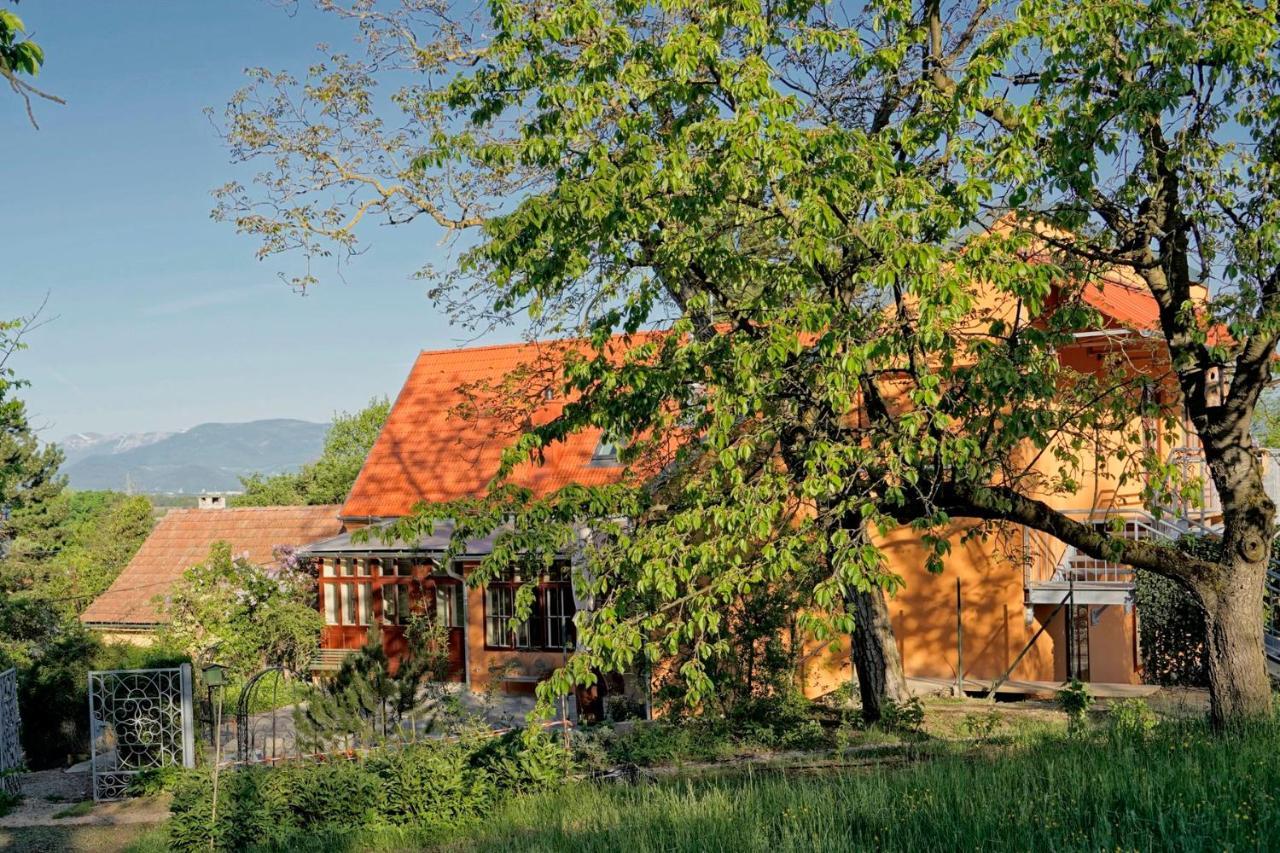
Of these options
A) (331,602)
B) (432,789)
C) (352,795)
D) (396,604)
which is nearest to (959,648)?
(432,789)

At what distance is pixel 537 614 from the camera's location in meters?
21.2

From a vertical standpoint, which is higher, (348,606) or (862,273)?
(862,273)

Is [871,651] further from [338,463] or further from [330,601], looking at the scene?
[338,463]

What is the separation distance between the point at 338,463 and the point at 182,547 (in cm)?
1751

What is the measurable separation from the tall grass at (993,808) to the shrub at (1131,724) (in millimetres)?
148

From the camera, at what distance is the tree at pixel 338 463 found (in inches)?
1837

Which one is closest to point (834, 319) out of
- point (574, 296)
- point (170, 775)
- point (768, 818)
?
point (768, 818)

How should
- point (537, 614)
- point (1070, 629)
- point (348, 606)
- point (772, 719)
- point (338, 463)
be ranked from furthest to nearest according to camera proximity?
point (338, 463), point (348, 606), point (537, 614), point (1070, 629), point (772, 719)

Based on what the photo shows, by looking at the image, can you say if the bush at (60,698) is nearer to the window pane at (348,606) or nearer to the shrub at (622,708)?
the window pane at (348,606)

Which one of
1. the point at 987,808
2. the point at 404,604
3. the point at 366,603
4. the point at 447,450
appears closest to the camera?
the point at 987,808

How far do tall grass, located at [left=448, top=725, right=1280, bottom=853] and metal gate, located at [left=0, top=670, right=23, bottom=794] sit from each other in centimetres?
1037

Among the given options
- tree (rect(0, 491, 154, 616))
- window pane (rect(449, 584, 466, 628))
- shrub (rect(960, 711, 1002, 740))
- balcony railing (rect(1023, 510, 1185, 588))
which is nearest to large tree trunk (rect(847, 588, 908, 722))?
shrub (rect(960, 711, 1002, 740))

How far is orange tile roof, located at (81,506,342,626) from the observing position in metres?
28.3

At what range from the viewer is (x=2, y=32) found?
4727mm
